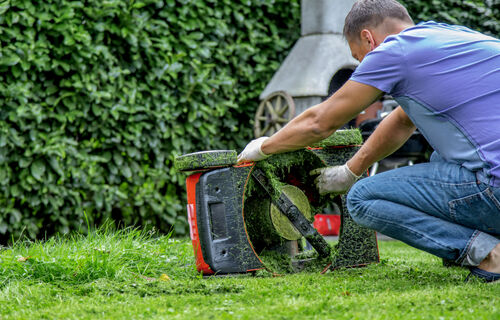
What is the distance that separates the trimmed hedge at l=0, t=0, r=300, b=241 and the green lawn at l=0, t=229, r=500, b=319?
1194mm

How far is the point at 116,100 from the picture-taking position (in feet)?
15.0

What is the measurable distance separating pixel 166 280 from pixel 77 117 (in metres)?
2.28

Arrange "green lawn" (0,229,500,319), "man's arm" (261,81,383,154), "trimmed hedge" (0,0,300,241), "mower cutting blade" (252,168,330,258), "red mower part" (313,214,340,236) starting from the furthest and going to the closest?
"red mower part" (313,214,340,236)
"trimmed hedge" (0,0,300,241)
"mower cutting blade" (252,168,330,258)
"man's arm" (261,81,383,154)
"green lawn" (0,229,500,319)

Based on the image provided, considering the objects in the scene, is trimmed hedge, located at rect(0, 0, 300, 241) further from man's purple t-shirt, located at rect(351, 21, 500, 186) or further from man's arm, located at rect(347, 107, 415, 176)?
man's purple t-shirt, located at rect(351, 21, 500, 186)

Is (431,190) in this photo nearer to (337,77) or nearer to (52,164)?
(52,164)

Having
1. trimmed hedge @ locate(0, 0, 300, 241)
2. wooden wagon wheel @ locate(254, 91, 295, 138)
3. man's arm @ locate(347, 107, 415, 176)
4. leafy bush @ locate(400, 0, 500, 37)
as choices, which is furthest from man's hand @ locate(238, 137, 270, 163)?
leafy bush @ locate(400, 0, 500, 37)

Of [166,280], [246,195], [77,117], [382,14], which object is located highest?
[382,14]

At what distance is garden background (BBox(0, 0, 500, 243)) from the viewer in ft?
13.5

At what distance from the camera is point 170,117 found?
4.76 m

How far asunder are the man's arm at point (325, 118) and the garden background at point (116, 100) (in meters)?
1.80

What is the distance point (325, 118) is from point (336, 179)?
0.41 metres

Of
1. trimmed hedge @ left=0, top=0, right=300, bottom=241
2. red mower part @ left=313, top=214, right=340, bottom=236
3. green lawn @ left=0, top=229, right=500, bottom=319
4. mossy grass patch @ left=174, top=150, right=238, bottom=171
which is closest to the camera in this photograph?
green lawn @ left=0, top=229, right=500, bottom=319

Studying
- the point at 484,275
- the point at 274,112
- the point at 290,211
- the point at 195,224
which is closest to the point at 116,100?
the point at 274,112

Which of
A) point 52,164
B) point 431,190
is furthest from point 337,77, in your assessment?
point 431,190
